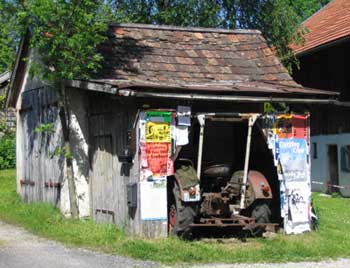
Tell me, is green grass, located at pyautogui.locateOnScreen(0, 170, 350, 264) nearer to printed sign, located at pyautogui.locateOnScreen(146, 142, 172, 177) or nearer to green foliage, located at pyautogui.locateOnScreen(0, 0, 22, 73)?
printed sign, located at pyautogui.locateOnScreen(146, 142, 172, 177)

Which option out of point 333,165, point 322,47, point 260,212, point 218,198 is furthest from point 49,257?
point 333,165

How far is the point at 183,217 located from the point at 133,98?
2247mm

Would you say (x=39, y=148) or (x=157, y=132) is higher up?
(x=157, y=132)

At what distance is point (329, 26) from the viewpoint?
24.5 metres

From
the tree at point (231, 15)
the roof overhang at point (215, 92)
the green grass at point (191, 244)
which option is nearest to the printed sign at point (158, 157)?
the roof overhang at point (215, 92)

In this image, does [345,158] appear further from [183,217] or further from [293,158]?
[183,217]

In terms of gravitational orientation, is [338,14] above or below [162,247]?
above

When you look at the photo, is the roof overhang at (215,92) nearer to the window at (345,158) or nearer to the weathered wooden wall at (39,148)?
the weathered wooden wall at (39,148)

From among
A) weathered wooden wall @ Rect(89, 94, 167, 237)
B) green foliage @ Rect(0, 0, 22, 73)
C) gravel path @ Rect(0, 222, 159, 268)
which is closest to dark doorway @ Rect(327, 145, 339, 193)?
weathered wooden wall @ Rect(89, 94, 167, 237)

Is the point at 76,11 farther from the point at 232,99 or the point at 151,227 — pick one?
the point at 151,227

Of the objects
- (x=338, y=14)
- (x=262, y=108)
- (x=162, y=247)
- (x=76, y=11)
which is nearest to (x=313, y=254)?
(x=162, y=247)

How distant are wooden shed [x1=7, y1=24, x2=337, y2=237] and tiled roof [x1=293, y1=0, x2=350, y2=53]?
7235 millimetres

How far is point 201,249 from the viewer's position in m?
10.7

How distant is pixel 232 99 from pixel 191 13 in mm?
12200
